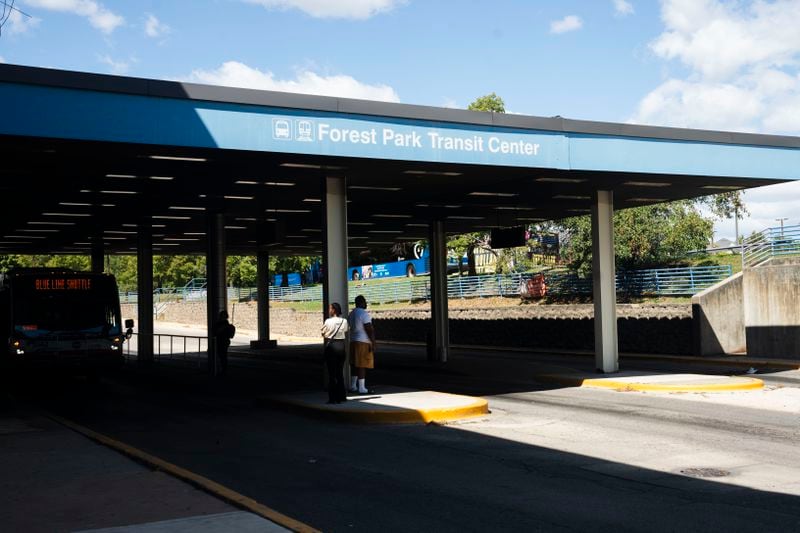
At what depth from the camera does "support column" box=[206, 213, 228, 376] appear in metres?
26.8

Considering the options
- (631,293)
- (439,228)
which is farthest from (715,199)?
(439,228)

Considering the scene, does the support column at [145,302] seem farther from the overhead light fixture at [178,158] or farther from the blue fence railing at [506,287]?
the blue fence railing at [506,287]

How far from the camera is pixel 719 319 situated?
28.4 m

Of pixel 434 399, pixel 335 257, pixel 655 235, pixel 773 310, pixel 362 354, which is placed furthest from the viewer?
pixel 655 235

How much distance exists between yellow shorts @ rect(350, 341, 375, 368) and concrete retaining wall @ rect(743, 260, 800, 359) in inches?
642

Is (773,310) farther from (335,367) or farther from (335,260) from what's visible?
(335,367)

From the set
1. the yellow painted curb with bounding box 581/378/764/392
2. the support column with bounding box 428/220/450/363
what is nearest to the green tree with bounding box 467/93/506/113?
the support column with bounding box 428/220/450/363

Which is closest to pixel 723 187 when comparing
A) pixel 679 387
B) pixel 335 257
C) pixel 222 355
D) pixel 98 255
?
pixel 679 387

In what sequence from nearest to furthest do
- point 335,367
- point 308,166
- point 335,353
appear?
point 335,353 < point 335,367 < point 308,166

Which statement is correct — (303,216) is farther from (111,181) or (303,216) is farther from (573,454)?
(573,454)

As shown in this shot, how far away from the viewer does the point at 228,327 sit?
2528 cm

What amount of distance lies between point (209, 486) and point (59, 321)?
14.7 m

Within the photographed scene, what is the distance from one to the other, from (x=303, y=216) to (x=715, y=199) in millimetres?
25785

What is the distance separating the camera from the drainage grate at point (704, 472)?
30.0 ft
